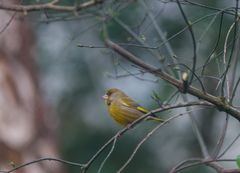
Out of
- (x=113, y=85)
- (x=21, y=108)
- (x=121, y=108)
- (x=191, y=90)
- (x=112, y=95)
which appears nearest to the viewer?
(x=191, y=90)

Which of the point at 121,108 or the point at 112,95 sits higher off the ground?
the point at 112,95

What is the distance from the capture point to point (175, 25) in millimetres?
9445

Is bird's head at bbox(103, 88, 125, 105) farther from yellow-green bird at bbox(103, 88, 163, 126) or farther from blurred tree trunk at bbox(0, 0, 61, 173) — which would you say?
blurred tree trunk at bbox(0, 0, 61, 173)

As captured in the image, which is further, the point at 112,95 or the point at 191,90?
the point at 112,95

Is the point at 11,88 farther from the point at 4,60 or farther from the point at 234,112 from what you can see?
the point at 234,112

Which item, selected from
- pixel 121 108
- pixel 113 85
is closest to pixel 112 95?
pixel 121 108

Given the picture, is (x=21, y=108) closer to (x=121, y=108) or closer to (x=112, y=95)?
(x=112, y=95)

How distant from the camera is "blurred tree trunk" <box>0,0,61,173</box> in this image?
696 centimetres

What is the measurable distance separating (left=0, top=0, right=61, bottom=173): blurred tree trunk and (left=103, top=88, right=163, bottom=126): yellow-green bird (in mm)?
916

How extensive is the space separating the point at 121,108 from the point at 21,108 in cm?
125

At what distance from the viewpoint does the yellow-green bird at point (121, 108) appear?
627 centimetres

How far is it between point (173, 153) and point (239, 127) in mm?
1147

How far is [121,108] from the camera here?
6.34 m

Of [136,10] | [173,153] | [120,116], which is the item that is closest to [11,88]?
[120,116]
